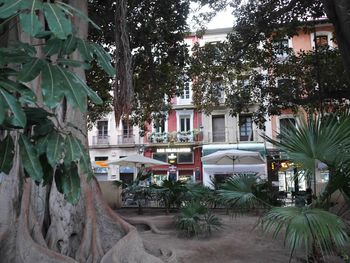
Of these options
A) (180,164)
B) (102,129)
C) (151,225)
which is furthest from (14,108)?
(102,129)

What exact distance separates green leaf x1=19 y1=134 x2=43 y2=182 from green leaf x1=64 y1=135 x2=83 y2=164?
15cm

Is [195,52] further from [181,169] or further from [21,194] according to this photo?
[181,169]

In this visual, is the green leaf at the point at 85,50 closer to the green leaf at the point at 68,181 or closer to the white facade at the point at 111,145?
the green leaf at the point at 68,181

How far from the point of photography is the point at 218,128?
110ft

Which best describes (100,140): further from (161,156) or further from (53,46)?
(53,46)

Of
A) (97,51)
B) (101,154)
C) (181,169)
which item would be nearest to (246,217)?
(97,51)

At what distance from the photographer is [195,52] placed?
13.9 meters

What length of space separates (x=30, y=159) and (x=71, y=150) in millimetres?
200

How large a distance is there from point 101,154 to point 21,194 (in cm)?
3004

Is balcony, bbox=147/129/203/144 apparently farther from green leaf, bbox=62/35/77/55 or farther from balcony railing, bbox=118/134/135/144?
green leaf, bbox=62/35/77/55

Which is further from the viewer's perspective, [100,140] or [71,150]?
[100,140]

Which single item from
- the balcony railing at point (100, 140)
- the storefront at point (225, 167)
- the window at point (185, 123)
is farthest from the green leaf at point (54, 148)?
the balcony railing at point (100, 140)

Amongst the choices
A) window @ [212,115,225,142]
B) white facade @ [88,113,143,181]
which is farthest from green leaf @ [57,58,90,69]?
white facade @ [88,113,143,181]

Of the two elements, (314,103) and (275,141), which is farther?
(314,103)
